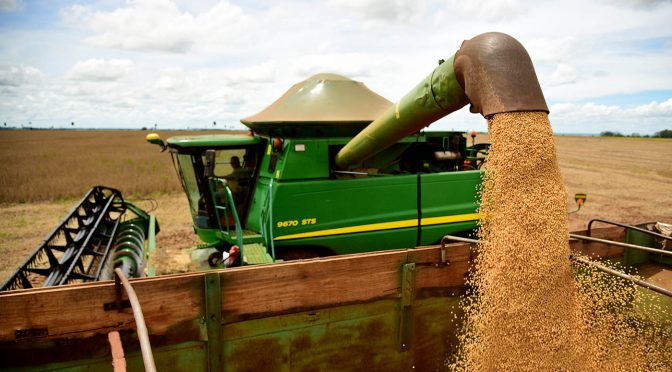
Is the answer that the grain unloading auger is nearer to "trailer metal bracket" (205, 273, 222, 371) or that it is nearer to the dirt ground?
the dirt ground

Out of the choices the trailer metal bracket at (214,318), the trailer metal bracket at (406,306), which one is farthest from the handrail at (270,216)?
the trailer metal bracket at (214,318)

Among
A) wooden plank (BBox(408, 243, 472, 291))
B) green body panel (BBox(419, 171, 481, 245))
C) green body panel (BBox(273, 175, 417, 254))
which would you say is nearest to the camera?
wooden plank (BBox(408, 243, 472, 291))

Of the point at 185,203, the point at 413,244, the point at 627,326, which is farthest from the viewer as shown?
the point at 185,203

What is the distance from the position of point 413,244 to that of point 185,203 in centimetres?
974

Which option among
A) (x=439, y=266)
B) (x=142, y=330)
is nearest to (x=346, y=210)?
(x=439, y=266)

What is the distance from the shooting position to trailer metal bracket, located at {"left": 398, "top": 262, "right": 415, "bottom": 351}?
235 centimetres

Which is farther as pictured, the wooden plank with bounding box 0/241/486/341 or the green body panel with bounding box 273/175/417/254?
the green body panel with bounding box 273/175/417/254

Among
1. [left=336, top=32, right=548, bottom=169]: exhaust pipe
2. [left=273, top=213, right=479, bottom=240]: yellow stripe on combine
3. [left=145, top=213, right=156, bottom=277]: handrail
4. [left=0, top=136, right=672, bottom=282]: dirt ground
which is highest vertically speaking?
[left=336, top=32, right=548, bottom=169]: exhaust pipe

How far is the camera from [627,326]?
9.11 feet

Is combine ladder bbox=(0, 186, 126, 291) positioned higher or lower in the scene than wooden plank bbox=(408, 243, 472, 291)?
lower

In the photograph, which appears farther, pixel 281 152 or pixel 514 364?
pixel 281 152

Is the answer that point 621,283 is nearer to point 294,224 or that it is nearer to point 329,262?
point 329,262

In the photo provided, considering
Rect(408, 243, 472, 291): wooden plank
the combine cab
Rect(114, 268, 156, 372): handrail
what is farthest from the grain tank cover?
Rect(114, 268, 156, 372): handrail

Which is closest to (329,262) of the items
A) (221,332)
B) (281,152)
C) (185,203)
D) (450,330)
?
(221,332)
